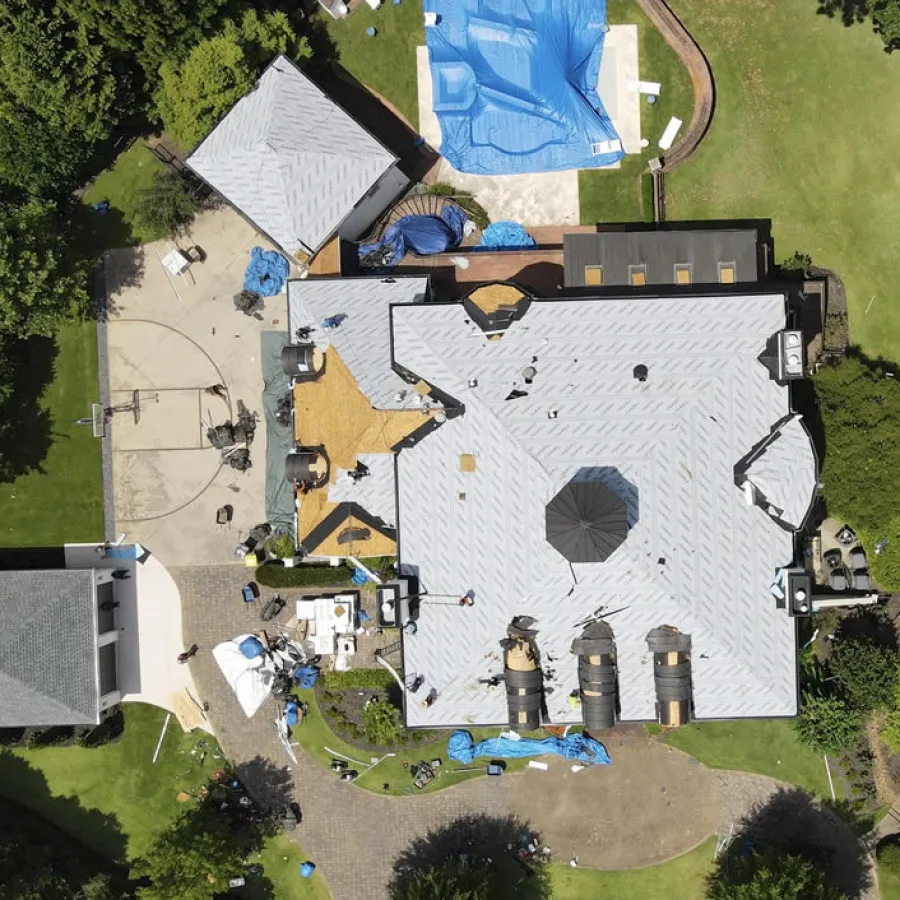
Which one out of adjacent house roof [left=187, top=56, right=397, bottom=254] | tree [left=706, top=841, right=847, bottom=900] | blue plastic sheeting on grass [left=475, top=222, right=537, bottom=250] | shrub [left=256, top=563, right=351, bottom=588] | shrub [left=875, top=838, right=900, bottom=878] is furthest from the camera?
shrub [left=256, top=563, right=351, bottom=588]

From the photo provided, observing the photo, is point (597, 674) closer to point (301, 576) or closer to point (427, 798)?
point (427, 798)

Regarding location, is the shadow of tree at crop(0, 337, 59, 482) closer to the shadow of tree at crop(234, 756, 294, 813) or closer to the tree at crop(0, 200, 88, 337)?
the tree at crop(0, 200, 88, 337)

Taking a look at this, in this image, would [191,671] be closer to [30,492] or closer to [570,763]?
[30,492]

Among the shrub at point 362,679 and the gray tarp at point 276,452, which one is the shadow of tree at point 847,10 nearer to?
the gray tarp at point 276,452

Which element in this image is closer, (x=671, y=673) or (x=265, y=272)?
(x=671, y=673)

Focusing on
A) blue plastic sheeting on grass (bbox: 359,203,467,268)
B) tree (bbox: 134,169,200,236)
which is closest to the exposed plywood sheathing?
blue plastic sheeting on grass (bbox: 359,203,467,268)

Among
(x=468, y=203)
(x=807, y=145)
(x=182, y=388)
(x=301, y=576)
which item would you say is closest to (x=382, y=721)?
(x=301, y=576)
